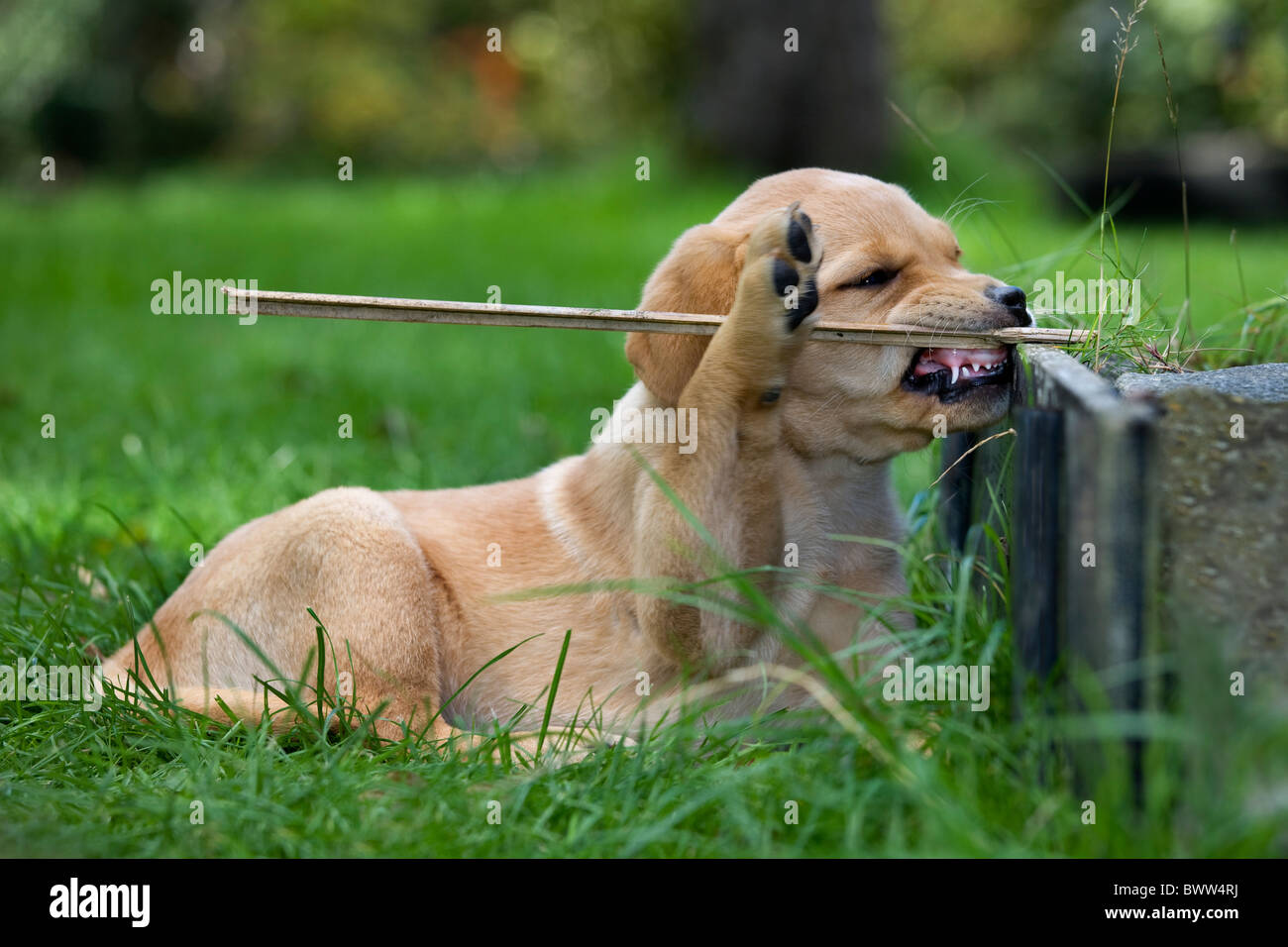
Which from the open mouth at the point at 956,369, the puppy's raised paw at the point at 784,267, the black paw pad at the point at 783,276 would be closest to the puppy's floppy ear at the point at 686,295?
the puppy's raised paw at the point at 784,267

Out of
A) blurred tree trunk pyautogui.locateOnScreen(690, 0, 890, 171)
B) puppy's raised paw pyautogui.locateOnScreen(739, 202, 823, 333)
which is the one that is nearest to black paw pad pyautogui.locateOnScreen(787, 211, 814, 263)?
puppy's raised paw pyautogui.locateOnScreen(739, 202, 823, 333)

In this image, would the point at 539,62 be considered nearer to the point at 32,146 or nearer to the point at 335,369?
the point at 32,146

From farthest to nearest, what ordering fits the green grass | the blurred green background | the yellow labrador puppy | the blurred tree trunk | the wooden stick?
the blurred tree trunk < the blurred green background < the yellow labrador puppy < the wooden stick < the green grass

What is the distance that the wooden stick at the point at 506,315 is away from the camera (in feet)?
9.04

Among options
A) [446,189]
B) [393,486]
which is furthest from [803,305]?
[446,189]

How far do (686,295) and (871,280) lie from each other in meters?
0.48

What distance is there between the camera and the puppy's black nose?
10.2 ft

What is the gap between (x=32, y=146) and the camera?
56.7 feet

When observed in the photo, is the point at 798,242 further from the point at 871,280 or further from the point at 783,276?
the point at 871,280

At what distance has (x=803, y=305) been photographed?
281 cm

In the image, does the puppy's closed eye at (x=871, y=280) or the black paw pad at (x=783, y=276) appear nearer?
the black paw pad at (x=783, y=276)

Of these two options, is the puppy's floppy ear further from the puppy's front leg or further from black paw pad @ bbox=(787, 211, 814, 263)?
black paw pad @ bbox=(787, 211, 814, 263)

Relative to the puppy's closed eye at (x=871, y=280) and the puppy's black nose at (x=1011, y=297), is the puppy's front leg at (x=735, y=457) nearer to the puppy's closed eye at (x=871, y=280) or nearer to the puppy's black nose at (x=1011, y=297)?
the puppy's closed eye at (x=871, y=280)

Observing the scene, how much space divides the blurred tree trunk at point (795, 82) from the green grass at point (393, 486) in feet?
2.55
